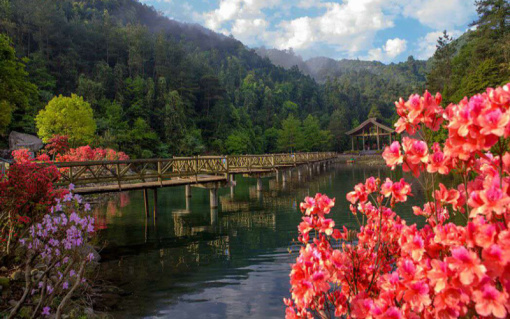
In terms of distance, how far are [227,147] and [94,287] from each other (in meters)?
51.2

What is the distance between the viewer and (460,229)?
6.24 feet

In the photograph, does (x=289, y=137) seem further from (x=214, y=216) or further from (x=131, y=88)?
(x=214, y=216)

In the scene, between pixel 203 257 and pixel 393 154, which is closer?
pixel 393 154

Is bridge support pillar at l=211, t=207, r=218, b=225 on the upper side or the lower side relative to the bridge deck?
lower

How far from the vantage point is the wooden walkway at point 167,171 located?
39.8 feet

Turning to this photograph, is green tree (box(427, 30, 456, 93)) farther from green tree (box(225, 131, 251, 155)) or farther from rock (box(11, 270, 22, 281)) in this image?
rock (box(11, 270, 22, 281))

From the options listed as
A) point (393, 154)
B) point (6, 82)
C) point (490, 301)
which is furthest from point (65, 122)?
point (490, 301)

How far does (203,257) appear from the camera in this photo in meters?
10.3

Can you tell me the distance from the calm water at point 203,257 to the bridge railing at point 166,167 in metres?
2.09

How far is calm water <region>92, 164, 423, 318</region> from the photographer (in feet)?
23.1

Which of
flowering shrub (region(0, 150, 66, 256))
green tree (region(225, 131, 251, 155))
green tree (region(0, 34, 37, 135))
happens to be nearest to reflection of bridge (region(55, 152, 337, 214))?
flowering shrub (region(0, 150, 66, 256))

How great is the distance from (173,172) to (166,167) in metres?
1.08

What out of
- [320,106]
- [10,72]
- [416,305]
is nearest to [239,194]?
[10,72]

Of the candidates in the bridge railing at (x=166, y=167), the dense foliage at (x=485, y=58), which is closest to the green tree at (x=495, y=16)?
the dense foliage at (x=485, y=58)
